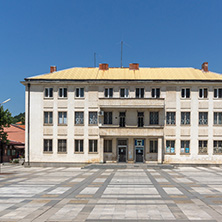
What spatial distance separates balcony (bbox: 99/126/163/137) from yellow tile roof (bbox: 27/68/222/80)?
7289 mm

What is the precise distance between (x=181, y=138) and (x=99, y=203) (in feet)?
90.0

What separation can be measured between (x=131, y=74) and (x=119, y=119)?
7.36m

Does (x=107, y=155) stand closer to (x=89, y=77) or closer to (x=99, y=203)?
(x=89, y=77)

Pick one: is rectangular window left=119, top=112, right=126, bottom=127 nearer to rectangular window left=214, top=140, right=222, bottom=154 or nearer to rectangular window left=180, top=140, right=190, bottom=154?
rectangular window left=180, top=140, right=190, bottom=154

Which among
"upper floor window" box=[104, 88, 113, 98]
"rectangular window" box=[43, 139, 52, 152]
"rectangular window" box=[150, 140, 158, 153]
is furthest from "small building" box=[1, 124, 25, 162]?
"rectangular window" box=[150, 140, 158, 153]

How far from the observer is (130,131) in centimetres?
3938

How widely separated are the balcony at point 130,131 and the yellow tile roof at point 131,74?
7.29m

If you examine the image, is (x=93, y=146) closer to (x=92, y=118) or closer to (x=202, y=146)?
(x=92, y=118)

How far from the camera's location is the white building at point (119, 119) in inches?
1585

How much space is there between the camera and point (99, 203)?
14.8 metres

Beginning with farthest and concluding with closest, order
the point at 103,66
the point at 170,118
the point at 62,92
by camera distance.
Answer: the point at 103,66, the point at 62,92, the point at 170,118

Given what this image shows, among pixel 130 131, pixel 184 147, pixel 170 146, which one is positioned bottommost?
pixel 184 147

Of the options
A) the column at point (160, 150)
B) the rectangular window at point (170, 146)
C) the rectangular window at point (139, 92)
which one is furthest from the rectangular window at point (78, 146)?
the rectangular window at point (170, 146)

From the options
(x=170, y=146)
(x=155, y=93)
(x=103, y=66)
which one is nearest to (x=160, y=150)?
(x=170, y=146)
